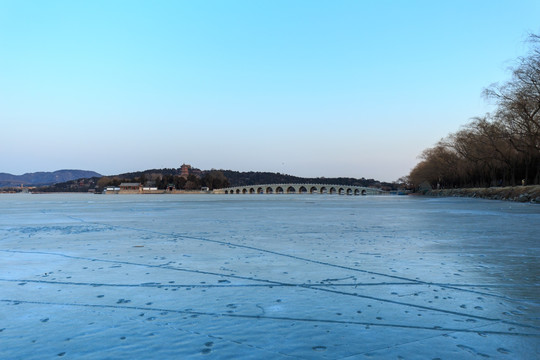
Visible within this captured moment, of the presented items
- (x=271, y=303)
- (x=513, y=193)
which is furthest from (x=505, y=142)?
(x=271, y=303)

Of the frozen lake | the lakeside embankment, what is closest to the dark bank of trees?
the lakeside embankment

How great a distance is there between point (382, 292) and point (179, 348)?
298 cm

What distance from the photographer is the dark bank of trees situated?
127ft

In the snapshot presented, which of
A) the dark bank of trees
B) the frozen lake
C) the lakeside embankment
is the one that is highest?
the dark bank of trees

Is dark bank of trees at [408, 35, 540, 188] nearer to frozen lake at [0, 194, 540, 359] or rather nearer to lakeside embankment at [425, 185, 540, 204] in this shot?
lakeside embankment at [425, 185, 540, 204]

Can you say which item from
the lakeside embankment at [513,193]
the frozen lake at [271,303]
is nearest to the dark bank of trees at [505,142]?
the lakeside embankment at [513,193]

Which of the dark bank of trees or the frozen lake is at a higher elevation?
the dark bank of trees

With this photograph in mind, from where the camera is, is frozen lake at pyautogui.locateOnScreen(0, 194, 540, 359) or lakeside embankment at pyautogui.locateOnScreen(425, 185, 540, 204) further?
lakeside embankment at pyautogui.locateOnScreen(425, 185, 540, 204)

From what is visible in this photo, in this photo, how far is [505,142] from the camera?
52969mm

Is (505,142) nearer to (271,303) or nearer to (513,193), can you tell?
(513,193)

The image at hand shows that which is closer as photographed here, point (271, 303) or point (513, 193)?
point (271, 303)

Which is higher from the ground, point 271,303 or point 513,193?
point 513,193

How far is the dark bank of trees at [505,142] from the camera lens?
38.7m

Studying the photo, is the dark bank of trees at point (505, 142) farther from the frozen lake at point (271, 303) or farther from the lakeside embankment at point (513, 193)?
the frozen lake at point (271, 303)
